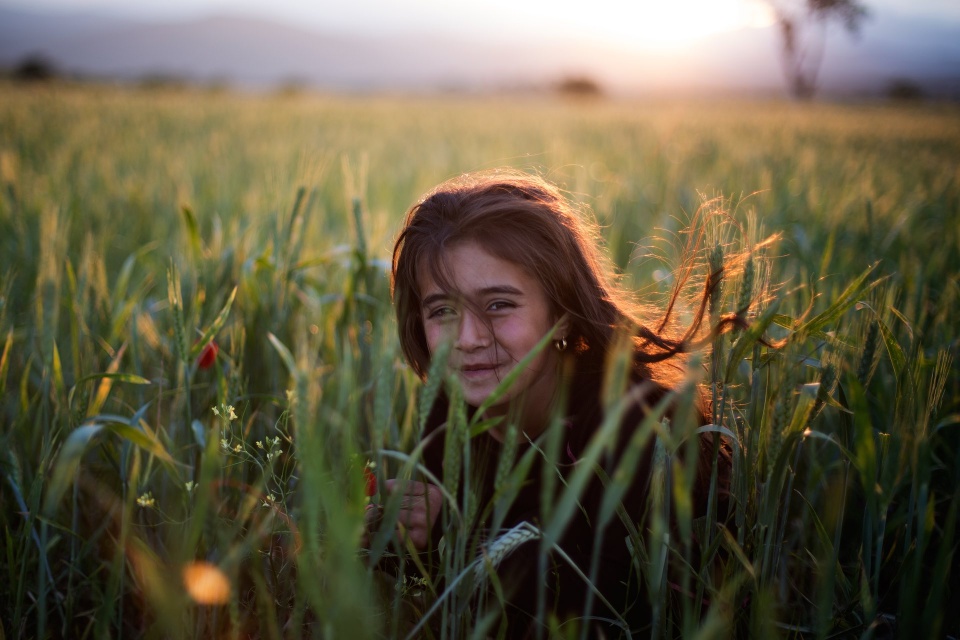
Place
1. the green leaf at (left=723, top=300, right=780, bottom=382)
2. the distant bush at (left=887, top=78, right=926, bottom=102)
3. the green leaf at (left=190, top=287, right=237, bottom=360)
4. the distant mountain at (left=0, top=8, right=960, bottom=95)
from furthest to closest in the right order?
the distant mountain at (left=0, top=8, right=960, bottom=95) → the distant bush at (left=887, top=78, right=926, bottom=102) → the green leaf at (left=190, top=287, right=237, bottom=360) → the green leaf at (left=723, top=300, right=780, bottom=382)

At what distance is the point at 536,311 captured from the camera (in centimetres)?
119

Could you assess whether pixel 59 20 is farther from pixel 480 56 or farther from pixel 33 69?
pixel 33 69

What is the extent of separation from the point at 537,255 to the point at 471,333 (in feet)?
0.74

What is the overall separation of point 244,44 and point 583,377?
16325cm

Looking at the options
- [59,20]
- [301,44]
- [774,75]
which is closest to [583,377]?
[774,75]

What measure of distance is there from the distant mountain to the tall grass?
116404mm

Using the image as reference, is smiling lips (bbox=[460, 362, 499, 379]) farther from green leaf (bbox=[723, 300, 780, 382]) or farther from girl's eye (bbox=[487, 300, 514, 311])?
green leaf (bbox=[723, 300, 780, 382])

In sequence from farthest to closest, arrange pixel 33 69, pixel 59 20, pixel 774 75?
pixel 59 20
pixel 774 75
pixel 33 69

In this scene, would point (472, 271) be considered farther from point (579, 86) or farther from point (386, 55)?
point (386, 55)

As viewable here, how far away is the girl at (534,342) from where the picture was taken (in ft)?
3.31

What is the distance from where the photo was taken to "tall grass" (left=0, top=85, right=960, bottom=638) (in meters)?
0.61

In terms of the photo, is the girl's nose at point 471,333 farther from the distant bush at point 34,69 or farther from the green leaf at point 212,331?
the distant bush at point 34,69

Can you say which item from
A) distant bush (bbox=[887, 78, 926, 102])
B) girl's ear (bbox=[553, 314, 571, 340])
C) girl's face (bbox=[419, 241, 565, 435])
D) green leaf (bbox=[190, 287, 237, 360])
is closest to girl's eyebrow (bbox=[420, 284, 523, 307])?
girl's face (bbox=[419, 241, 565, 435])

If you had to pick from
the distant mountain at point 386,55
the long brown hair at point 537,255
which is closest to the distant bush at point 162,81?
the long brown hair at point 537,255
